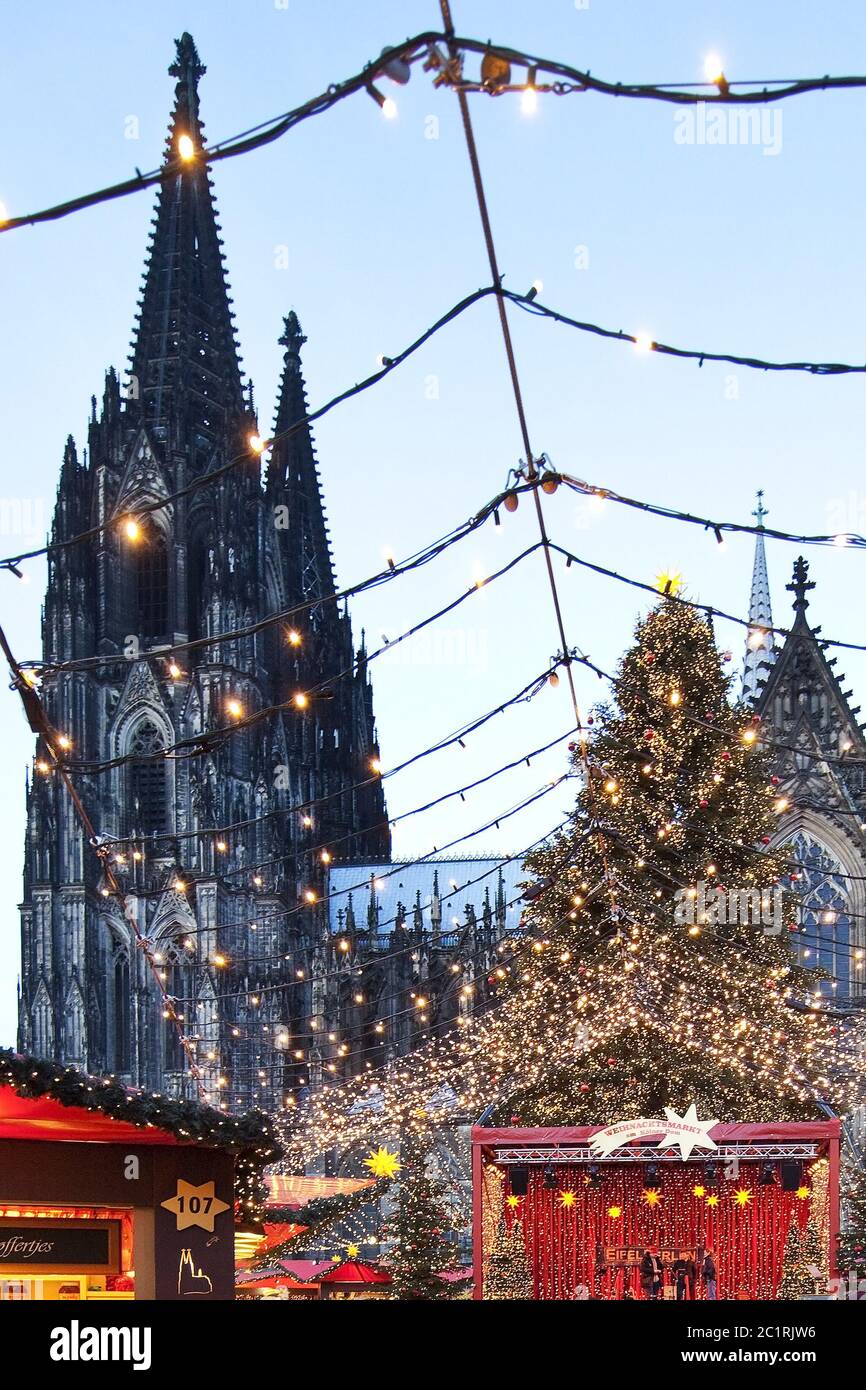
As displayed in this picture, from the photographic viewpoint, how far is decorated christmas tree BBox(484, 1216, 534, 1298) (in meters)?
21.8

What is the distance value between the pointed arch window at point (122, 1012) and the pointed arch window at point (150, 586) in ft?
32.3

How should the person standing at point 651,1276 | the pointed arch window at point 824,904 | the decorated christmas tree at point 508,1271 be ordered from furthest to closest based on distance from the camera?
the pointed arch window at point 824,904, the decorated christmas tree at point 508,1271, the person standing at point 651,1276

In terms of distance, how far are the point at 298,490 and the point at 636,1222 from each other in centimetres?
4419

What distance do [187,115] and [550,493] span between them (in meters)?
47.1

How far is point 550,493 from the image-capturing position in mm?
10156

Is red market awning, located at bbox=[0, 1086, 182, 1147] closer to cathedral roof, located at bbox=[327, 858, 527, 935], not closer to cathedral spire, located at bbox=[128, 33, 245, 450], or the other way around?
cathedral roof, located at bbox=[327, 858, 527, 935]

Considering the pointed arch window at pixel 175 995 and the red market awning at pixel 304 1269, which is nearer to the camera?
the red market awning at pixel 304 1269

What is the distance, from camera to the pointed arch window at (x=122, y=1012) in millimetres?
47469

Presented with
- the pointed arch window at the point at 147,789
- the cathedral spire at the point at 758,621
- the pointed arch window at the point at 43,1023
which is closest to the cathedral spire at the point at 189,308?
the pointed arch window at the point at 147,789

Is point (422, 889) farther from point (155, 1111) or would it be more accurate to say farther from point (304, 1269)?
point (155, 1111)

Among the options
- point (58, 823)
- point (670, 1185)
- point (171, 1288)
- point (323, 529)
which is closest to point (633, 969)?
point (670, 1185)

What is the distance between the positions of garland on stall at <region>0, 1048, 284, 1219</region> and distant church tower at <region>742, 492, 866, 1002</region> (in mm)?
26667

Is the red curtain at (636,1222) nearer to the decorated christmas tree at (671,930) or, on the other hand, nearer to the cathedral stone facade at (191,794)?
the decorated christmas tree at (671,930)
